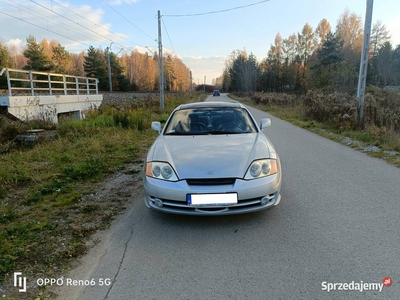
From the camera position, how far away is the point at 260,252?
9.01ft

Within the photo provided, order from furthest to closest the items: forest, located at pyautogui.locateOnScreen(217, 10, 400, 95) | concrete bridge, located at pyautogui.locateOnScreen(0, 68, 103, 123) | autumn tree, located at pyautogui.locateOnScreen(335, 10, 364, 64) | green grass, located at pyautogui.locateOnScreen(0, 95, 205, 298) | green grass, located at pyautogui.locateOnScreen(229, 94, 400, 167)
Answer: autumn tree, located at pyautogui.locateOnScreen(335, 10, 364, 64) < forest, located at pyautogui.locateOnScreen(217, 10, 400, 95) < concrete bridge, located at pyautogui.locateOnScreen(0, 68, 103, 123) < green grass, located at pyautogui.locateOnScreen(229, 94, 400, 167) < green grass, located at pyautogui.locateOnScreen(0, 95, 205, 298)

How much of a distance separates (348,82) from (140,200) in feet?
97.6

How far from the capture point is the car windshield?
175 inches

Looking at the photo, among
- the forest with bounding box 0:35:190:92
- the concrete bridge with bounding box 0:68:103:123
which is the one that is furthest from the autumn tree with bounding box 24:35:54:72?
the concrete bridge with bounding box 0:68:103:123

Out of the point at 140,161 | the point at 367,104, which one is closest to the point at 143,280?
the point at 140,161

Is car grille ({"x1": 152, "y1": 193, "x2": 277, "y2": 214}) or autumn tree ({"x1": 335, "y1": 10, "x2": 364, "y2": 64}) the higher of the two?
autumn tree ({"x1": 335, "y1": 10, "x2": 364, "y2": 64})

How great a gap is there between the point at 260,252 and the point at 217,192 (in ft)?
2.50

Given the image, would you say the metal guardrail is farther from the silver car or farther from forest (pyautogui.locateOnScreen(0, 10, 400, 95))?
forest (pyautogui.locateOnScreen(0, 10, 400, 95))

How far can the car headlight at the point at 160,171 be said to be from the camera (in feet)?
10.6

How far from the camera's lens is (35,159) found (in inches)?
254

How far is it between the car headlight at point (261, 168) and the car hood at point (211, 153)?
0.06 metres

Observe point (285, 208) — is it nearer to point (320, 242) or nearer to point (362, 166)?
point (320, 242)

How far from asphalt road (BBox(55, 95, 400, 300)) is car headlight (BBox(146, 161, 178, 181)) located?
0.65 m

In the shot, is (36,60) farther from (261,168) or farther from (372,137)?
(261,168)
